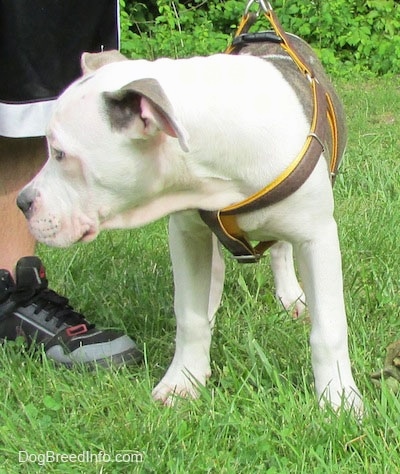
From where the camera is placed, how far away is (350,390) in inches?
91.3

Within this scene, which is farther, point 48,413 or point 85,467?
point 48,413

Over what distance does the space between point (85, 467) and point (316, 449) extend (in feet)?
1.70

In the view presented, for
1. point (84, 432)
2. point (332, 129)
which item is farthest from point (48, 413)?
point (332, 129)

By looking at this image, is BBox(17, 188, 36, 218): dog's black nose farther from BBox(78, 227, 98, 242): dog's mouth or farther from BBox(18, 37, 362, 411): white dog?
BBox(78, 227, 98, 242): dog's mouth

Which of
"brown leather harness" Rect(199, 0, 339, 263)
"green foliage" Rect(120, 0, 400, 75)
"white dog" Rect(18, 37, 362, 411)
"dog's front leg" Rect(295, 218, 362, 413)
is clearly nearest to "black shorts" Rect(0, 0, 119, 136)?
"white dog" Rect(18, 37, 362, 411)

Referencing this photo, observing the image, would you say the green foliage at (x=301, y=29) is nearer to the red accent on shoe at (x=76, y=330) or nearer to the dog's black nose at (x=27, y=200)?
the red accent on shoe at (x=76, y=330)

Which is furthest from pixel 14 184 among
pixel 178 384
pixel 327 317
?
pixel 327 317

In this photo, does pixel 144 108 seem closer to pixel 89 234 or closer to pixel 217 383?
pixel 89 234

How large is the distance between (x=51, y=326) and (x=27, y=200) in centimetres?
73

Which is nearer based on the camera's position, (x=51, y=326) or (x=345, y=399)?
(x=345, y=399)

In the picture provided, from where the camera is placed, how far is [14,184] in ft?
9.68

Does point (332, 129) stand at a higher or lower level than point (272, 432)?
higher

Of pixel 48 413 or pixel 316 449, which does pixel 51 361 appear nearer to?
pixel 48 413

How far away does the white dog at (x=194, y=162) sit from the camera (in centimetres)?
205
